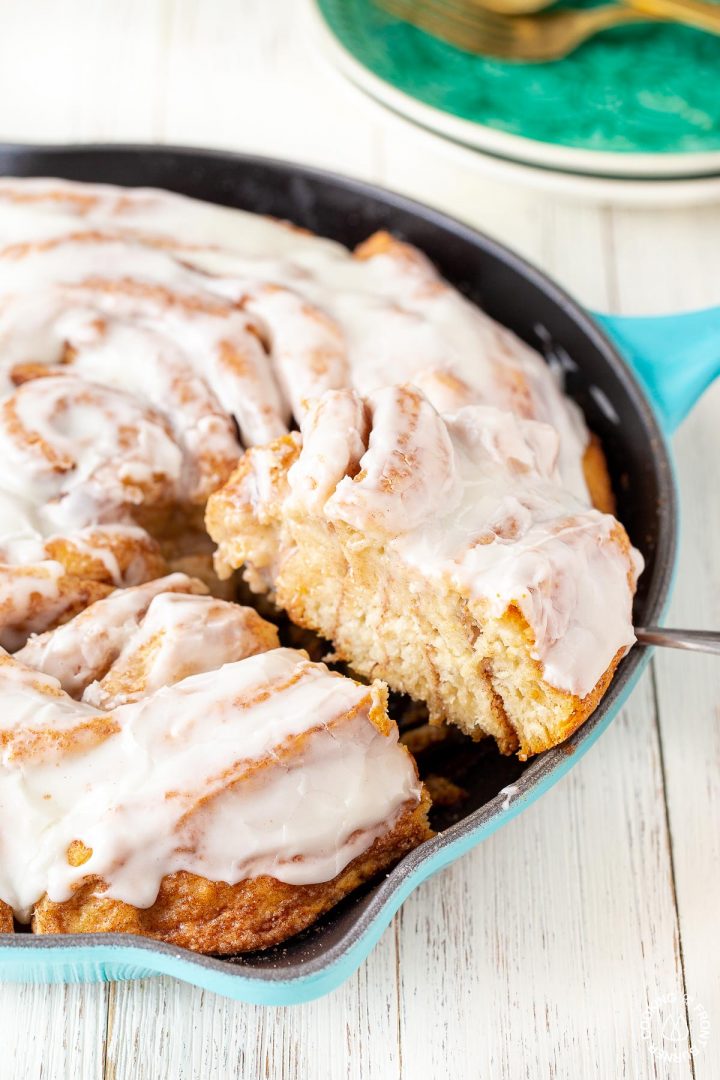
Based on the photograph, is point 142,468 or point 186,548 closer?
point 142,468

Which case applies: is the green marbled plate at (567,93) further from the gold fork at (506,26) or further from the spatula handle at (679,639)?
the spatula handle at (679,639)

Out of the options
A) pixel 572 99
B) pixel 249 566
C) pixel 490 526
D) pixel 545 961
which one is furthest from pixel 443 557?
pixel 572 99

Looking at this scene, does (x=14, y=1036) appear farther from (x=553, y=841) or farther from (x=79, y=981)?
(x=553, y=841)

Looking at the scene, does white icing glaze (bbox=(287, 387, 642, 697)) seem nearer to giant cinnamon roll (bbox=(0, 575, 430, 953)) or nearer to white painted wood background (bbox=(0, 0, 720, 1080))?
giant cinnamon roll (bbox=(0, 575, 430, 953))

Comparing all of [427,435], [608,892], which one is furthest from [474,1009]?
[427,435]

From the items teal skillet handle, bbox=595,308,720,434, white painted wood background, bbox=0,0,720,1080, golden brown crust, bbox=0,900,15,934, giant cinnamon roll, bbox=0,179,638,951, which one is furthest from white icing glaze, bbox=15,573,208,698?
teal skillet handle, bbox=595,308,720,434
